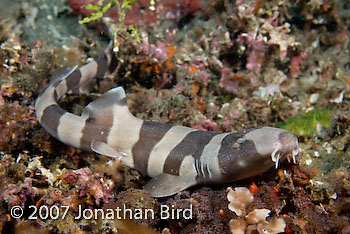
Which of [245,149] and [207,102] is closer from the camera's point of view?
[245,149]

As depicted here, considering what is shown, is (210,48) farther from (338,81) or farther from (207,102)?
(338,81)

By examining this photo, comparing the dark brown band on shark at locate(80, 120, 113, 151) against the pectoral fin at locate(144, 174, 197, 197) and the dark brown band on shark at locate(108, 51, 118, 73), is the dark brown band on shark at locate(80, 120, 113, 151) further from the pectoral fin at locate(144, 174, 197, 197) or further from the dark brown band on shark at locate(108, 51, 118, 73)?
the dark brown band on shark at locate(108, 51, 118, 73)

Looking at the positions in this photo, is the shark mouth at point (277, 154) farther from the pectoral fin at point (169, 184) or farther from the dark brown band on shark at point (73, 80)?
the dark brown band on shark at point (73, 80)

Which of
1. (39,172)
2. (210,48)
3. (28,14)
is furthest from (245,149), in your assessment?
(28,14)

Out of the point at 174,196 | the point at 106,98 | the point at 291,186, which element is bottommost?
the point at 174,196

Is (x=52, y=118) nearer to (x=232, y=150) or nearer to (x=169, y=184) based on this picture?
(x=169, y=184)

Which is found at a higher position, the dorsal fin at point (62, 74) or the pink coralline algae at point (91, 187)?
the dorsal fin at point (62, 74)

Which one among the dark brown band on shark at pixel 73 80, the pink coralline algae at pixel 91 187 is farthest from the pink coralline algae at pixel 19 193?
the dark brown band on shark at pixel 73 80
